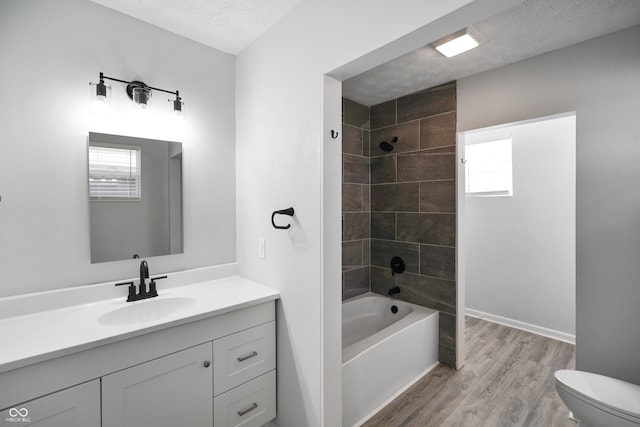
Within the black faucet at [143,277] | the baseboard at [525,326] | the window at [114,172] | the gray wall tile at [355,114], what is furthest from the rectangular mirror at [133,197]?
the baseboard at [525,326]

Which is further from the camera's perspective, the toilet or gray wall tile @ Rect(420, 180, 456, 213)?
→ gray wall tile @ Rect(420, 180, 456, 213)

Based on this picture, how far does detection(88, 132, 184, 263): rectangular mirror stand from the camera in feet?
5.40

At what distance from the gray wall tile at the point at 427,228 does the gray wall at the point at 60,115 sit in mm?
2023

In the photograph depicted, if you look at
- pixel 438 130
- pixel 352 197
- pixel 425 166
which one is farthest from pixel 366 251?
pixel 438 130

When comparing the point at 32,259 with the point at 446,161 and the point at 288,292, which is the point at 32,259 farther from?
the point at 446,161

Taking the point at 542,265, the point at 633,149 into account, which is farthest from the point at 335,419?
the point at 542,265

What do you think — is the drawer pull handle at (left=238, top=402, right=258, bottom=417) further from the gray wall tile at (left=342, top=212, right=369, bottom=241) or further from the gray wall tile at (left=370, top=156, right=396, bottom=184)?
the gray wall tile at (left=370, top=156, right=396, bottom=184)

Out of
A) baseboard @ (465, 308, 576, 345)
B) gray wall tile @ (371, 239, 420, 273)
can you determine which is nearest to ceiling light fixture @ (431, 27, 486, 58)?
gray wall tile @ (371, 239, 420, 273)

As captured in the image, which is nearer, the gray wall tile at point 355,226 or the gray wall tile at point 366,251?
the gray wall tile at point 355,226

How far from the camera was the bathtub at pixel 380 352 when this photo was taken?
1885mm

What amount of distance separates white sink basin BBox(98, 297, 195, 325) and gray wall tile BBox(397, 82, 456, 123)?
99.4 inches

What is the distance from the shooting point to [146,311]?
1656 mm

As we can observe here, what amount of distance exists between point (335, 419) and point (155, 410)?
92cm

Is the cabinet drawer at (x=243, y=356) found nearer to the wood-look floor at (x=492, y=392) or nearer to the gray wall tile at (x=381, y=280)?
the wood-look floor at (x=492, y=392)
